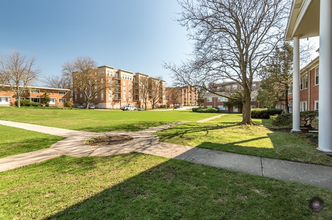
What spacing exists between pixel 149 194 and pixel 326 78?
6.60 metres

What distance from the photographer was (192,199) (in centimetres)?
255

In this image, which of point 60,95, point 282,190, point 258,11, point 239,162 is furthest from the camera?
point 60,95

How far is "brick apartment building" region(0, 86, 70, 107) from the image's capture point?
4128 cm

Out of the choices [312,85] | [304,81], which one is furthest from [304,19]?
[304,81]

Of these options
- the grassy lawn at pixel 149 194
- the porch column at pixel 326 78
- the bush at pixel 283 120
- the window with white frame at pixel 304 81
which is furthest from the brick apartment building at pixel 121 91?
the grassy lawn at pixel 149 194

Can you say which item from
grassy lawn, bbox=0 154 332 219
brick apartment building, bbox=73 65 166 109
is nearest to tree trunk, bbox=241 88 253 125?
grassy lawn, bbox=0 154 332 219

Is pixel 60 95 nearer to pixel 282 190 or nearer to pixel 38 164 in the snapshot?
pixel 38 164

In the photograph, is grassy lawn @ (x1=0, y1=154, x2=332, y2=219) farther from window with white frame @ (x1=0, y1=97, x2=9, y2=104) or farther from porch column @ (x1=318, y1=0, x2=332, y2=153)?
window with white frame @ (x1=0, y1=97, x2=9, y2=104)

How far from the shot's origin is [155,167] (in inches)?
154

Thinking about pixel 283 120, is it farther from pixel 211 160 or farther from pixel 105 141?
pixel 105 141

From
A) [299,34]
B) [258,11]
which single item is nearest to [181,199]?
[299,34]

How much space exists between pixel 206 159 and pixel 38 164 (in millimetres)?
4667

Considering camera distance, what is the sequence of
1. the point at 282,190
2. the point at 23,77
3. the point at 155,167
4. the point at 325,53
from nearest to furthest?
the point at 282,190 < the point at 155,167 < the point at 325,53 < the point at 23,77

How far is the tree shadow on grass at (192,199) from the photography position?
7.22 feet
